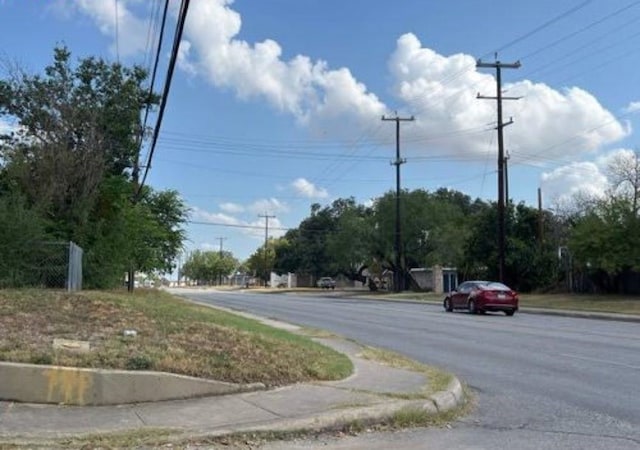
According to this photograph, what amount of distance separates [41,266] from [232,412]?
614 inches

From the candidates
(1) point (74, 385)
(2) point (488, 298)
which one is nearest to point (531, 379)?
(1) point (74, 385)

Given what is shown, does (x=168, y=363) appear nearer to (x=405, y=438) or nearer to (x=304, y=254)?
(x=405, y=438)

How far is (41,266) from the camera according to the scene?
854 inches

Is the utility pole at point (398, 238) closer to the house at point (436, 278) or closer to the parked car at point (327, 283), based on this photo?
the house at point (436, 278)

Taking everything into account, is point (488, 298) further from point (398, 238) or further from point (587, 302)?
point (398, 238)

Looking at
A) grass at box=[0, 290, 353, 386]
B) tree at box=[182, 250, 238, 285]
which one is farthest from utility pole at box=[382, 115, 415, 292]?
tree at box=[182, 250, 238, 285]

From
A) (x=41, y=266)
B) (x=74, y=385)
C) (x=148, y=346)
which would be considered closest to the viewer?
(x=74, y=385)

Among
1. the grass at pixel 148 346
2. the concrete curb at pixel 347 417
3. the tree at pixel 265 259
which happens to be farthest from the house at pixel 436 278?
the tree at pixel 265 259

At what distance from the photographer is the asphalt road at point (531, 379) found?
7496 millimetres

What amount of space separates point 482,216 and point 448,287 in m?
12.7

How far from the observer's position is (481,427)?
26.5ft

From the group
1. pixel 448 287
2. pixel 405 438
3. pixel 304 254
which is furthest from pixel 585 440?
pixel 304 254

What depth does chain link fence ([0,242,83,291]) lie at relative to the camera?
66.7ft

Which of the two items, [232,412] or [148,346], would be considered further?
[148,346]
